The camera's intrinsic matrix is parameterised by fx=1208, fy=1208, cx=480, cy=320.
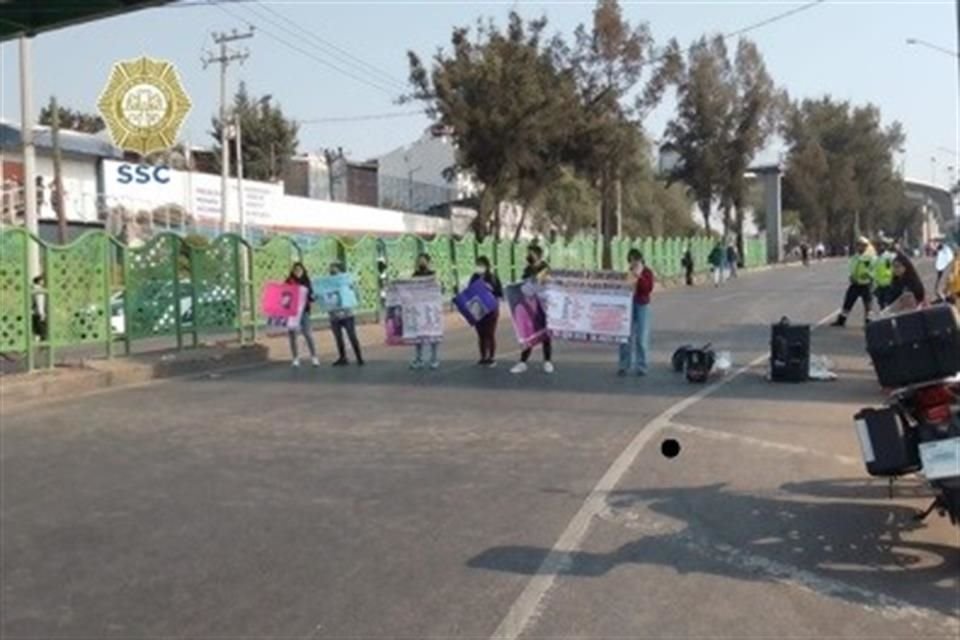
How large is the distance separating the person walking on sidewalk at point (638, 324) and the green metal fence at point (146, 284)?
7444 millimetres

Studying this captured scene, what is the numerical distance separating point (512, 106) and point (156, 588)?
3506 centimetres

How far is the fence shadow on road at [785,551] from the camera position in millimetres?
5914

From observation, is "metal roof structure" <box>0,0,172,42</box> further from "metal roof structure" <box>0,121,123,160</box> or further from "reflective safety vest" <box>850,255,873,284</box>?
"metal roof structure" <box>0,121,123,160</box>

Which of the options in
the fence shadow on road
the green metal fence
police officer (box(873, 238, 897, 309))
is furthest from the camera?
police officer (box(873, 238, 897, 309))

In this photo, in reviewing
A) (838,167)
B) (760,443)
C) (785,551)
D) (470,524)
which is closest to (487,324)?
(760,443)

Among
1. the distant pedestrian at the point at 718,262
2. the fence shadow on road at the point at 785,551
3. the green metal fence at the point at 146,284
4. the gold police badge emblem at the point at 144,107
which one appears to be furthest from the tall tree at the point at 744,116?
the fence shadow on road at the point at 785,551

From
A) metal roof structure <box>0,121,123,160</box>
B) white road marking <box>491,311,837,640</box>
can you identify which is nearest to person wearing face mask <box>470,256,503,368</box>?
white road marking <box>491,311,837,640</box>

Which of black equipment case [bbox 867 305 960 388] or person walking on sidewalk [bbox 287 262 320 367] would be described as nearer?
black equipment case [bbox 867 305 960 388]

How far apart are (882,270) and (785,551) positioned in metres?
15.3

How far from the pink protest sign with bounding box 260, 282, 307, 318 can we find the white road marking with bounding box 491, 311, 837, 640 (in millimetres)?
8484

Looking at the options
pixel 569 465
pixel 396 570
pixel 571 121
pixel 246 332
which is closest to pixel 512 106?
pixel 571 121

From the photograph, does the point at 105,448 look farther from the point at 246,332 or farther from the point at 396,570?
the point at 246,332

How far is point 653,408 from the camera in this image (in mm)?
12195

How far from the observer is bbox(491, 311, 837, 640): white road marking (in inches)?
215
